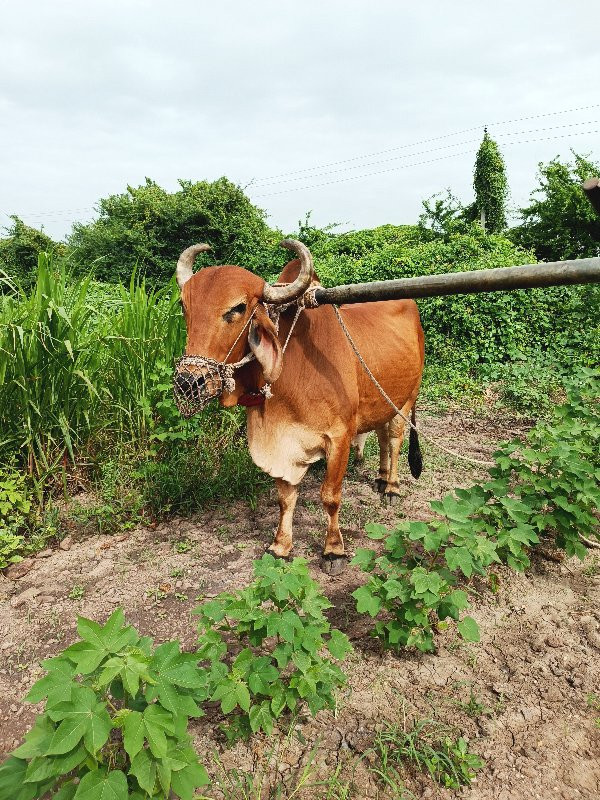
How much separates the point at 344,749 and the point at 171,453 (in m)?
2.57

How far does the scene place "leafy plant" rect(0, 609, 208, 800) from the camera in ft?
3.98

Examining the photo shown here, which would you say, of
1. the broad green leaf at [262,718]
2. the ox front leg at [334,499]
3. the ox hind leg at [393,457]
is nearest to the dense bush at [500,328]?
the ox hind leg at [393,457]

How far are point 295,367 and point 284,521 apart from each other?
0.94m

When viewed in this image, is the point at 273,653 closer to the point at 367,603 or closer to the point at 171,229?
the point at 367,603

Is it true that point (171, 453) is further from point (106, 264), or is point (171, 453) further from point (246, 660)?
point (106, 264)

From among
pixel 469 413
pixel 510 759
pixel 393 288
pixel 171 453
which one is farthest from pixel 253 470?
pixel 469 413

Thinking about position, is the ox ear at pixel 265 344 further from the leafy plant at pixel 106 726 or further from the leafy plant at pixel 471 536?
the leafy plant at pixel 106 726

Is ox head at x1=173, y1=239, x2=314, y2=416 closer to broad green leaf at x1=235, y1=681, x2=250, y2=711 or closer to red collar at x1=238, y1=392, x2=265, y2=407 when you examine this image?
red collar at x1=238, y1=392, x2=265, y2=407

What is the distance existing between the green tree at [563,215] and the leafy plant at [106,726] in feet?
45.1

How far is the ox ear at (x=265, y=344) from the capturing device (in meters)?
2.46

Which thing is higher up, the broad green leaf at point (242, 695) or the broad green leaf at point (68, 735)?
the broad green leaf at point (68, 735)

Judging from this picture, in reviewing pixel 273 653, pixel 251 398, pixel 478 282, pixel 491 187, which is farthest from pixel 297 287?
pixel 491 187

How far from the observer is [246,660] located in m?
1.83

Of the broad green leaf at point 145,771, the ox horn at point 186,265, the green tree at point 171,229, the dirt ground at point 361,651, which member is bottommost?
the dirt ground at point 361,651
